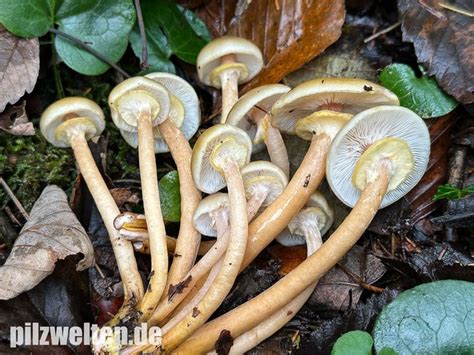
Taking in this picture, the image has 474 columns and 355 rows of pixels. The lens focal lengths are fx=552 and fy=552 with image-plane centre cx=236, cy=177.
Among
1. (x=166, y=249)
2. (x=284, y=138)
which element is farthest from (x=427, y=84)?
(x=166, y=249)

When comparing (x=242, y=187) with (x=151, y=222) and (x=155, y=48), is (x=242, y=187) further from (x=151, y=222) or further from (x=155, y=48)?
(x=155, y=48)

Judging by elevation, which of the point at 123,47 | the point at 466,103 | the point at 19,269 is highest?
the point at 123,47

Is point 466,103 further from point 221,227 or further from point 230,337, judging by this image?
point 230,337

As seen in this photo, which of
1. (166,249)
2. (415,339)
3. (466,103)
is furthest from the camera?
(466,103)

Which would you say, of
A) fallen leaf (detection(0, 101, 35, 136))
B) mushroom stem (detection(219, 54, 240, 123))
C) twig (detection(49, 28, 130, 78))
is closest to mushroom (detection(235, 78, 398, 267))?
mushroom stem (detection(219, 54, 240, 123))

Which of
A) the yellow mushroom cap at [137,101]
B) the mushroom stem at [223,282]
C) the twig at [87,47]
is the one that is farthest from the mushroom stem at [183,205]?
the twig at [87,47]

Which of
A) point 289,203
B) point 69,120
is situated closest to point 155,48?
point 69,120
